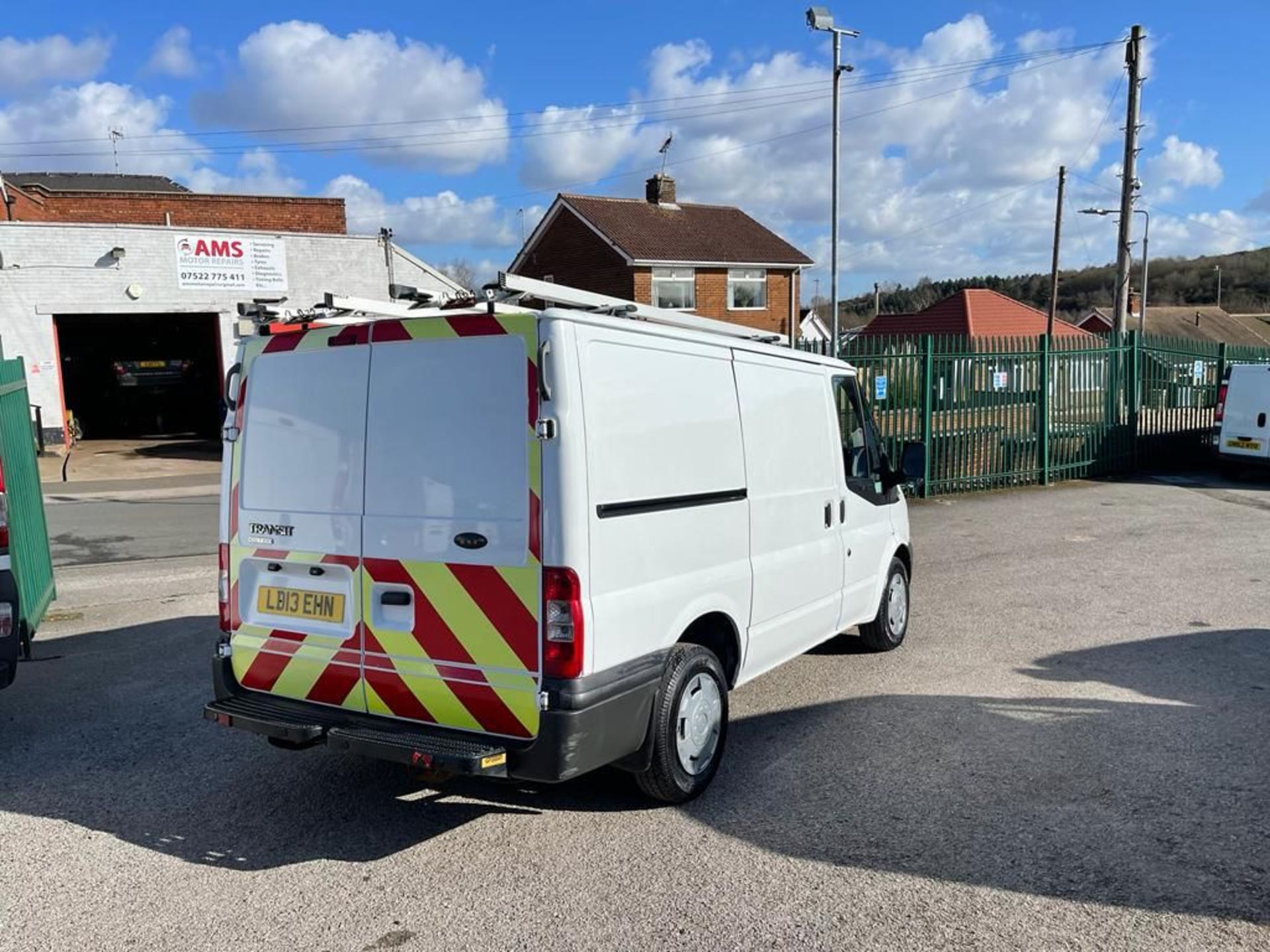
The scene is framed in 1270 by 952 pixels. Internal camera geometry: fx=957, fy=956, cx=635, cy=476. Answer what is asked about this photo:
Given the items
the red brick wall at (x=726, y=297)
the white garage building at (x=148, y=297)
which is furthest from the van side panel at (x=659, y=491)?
the red brick wall at (x=726, y=297)

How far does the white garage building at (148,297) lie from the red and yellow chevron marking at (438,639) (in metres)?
15.8

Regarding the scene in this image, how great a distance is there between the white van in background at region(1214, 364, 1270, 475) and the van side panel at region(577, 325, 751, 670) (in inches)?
560

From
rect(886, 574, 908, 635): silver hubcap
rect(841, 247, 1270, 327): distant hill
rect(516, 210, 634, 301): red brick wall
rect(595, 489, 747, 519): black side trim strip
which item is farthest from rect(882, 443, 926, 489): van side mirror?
rect(841, 247, 1270, 327): distant hill

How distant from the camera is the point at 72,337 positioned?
25.2 metres

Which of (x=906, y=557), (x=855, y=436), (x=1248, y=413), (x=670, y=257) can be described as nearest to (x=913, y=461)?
(x=855, y=436)

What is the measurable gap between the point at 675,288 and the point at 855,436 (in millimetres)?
29478

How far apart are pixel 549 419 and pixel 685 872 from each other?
178 cm

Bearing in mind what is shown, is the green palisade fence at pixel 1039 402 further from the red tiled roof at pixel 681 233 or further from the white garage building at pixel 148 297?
the red tiled roof at pixel 681 233

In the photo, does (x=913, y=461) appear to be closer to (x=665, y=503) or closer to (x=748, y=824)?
(x=665, y=503)

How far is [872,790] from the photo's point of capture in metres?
4.34

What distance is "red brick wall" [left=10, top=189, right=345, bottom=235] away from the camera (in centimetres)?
2575

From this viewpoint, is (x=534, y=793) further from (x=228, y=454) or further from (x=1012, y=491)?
(x=1012, y=491)

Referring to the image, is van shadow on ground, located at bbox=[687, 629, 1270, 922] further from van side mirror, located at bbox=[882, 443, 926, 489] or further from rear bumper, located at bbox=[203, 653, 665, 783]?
van side mirror, located at bbox=[882, 443, 926, 489]

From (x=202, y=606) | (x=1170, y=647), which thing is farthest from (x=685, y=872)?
(x=202, y=606)
